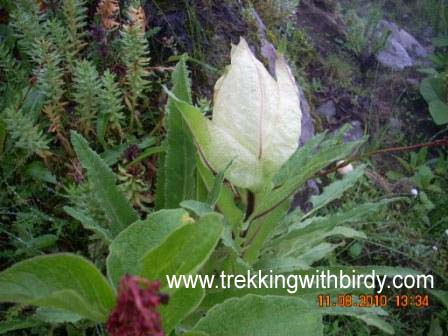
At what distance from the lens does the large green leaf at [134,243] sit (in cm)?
87

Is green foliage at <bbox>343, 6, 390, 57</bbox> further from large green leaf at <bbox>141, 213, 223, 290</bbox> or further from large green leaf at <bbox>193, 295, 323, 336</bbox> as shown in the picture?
large green leaf at <bbox>141, 213, 223, 290</bbox>

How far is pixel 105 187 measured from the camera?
1.16m

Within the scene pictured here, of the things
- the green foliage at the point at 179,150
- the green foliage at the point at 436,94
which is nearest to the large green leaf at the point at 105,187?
the green foliage at the point at 179,150

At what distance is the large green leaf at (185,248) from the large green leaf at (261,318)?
18 centimetres

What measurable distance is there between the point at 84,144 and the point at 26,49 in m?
0.55

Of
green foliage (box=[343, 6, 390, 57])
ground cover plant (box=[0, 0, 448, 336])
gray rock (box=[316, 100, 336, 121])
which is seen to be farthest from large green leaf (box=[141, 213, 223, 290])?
green foliage (box=[343, 6, 390, 57])

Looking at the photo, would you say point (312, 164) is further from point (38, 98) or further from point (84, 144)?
point (38, 98)

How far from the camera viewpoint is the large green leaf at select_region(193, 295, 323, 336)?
3.13 ft

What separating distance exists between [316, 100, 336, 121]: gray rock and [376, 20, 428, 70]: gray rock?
2.32 ft

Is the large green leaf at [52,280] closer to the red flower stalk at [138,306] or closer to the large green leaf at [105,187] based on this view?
the red flower stalk at [138,306]

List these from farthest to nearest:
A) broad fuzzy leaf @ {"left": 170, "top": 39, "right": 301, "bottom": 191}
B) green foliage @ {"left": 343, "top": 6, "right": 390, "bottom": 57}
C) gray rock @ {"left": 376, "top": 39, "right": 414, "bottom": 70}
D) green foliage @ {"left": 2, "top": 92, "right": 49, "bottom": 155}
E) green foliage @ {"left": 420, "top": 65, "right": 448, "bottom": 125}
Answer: gray rock @ {"left": 376, "top": 39, "right": 414, "bottom": 70}, green foliage @ {"left": 343, "top": 6, "right": 390, "bottom": 57}, green foliage @ {"left": 420, "top": 65, "right": 448, "bottom": 125}, green foliage @ {"left": 2, "top": 92, "right": 49, "bottom": 155}, broad fuzzy leaf @ {"left": 170, "top": 39, "right": 301, "bottom": 191}

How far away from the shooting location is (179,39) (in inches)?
68.4

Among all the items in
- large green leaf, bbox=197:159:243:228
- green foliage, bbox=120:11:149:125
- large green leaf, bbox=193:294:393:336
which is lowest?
large green leaf, bbox=193:294:393:336
